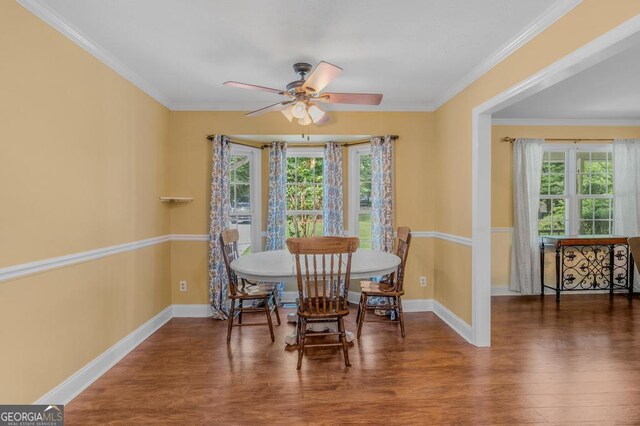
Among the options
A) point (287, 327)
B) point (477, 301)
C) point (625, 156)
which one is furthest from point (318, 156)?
point (625, 156)

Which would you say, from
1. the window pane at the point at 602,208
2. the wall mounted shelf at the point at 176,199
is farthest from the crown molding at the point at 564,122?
the wall mounted shelf at the point at 176,199

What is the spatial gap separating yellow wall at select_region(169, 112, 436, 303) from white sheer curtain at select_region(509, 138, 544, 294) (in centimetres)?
151

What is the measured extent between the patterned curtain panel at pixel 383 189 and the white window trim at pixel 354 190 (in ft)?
1.33

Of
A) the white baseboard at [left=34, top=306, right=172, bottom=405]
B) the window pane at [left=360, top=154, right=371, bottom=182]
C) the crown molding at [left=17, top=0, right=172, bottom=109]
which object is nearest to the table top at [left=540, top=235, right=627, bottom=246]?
the window pane at [left=360, top=154, right=371, bottom=182]

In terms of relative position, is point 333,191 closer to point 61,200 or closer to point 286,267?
point 286,267

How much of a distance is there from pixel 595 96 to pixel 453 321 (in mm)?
2956

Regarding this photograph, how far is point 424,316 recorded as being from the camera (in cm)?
392

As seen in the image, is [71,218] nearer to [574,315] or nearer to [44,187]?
[44,187]

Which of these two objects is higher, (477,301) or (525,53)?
(525,53)

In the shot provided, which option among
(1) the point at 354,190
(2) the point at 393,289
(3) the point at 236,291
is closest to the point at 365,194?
(1) the point at 354,190

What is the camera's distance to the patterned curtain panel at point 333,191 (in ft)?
14.5

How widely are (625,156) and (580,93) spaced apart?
1976mm

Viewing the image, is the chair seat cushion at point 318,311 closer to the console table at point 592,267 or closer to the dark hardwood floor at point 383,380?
the dark hardwood floor at point 383,380

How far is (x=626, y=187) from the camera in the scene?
4797mm
